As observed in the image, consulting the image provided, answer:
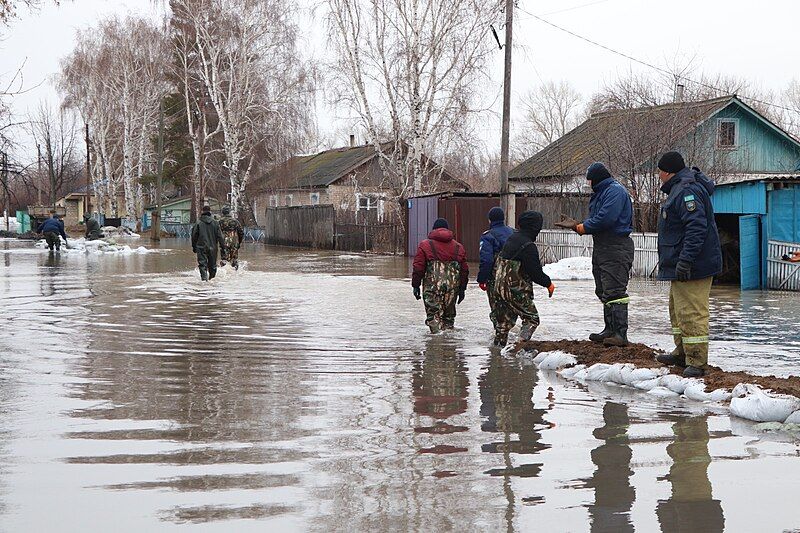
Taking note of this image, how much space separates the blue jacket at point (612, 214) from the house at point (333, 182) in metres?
41.3

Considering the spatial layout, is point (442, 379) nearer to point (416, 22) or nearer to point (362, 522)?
point (362, 522)

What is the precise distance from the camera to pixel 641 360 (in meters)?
9.45

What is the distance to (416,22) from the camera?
36625mm

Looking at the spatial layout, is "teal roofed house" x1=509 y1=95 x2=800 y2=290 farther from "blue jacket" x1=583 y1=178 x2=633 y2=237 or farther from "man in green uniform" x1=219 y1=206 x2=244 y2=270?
"blue jacket" x1=583 y1=178 x2=633 y2=237

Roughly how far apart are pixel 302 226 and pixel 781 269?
33.1 metres

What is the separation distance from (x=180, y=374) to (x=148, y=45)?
5897cm

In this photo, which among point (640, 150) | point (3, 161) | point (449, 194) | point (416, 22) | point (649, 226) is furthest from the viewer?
point (416, 22)

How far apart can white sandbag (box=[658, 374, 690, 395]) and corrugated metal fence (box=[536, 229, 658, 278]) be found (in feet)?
51.3

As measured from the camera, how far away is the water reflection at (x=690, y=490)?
4.78 metres

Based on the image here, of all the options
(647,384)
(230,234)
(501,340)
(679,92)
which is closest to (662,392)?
(647,384)

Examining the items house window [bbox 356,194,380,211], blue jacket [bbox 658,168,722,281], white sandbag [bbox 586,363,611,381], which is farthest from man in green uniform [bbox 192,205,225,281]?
house window [bbox 356,194,380,211]

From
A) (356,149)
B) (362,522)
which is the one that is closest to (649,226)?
(362,522)

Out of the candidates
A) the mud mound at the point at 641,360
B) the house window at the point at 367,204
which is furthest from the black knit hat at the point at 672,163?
the house window at the point at 367,204

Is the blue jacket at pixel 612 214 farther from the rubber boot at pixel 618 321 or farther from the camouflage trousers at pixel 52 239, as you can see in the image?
the camouflage trousers at pixel 52 239
